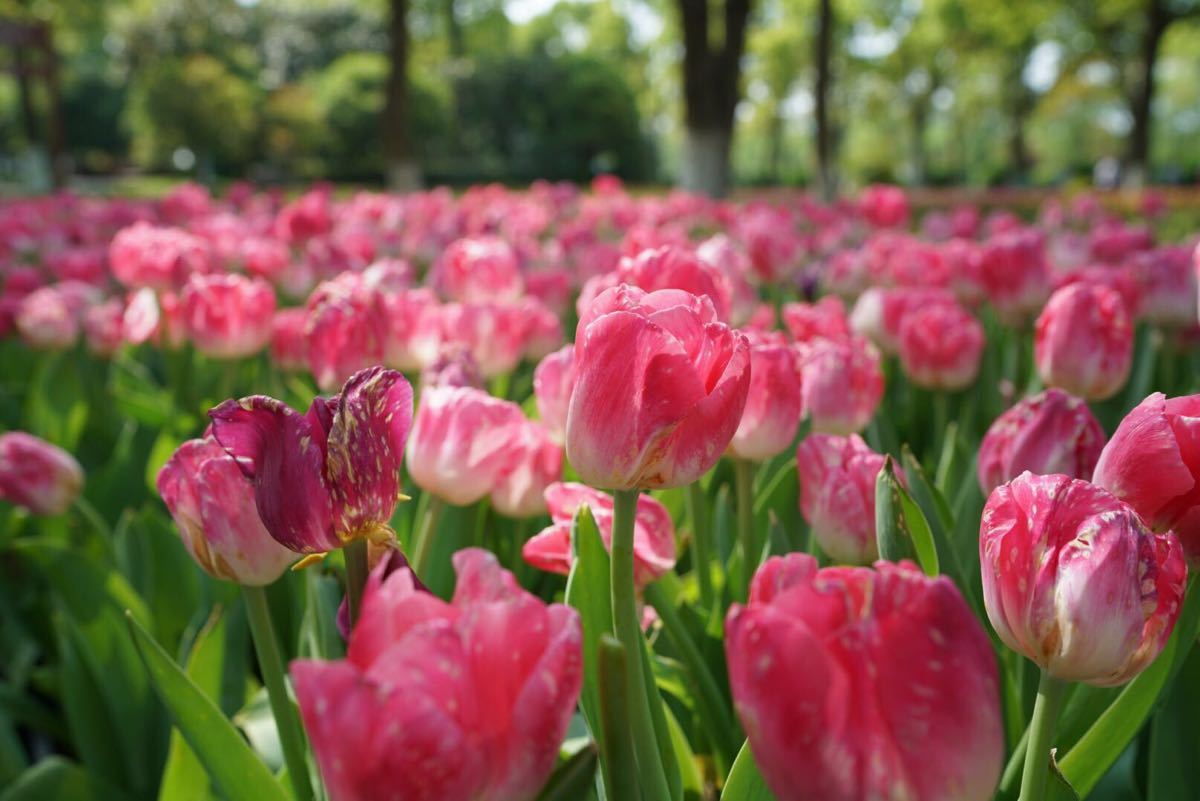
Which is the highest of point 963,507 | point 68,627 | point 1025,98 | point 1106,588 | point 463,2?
point 463,2

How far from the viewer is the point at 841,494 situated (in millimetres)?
1043

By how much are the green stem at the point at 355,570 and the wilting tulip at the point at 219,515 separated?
11 centimetres

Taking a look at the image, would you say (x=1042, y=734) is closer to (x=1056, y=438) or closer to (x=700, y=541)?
(x=1056, y=438)

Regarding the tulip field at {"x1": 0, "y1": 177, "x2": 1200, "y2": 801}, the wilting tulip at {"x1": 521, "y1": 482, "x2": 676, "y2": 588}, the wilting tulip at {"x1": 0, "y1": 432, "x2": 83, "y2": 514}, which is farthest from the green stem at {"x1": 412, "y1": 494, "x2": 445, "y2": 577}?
the wilting tulip at {"x1": 0, "y1": 432, "x2": 83, "y2": 514}

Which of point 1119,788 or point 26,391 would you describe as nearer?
point 1119,788

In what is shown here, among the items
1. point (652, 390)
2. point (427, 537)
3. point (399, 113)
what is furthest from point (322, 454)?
point (399, 113)

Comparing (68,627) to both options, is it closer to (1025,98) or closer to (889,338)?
(889,338)

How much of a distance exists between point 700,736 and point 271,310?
1289mm

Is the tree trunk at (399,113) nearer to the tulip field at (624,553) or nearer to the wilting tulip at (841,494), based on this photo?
the tulip field at (624,553)

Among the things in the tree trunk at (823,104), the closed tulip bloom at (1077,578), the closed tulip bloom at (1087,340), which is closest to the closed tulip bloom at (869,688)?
the closed tulip bloom at (1077,578)

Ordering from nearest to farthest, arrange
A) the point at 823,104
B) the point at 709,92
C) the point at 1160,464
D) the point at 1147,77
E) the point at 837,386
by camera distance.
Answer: the point at 1160,464 < the point at 837,386 < the point at 709,92 < the point at 823,104 < the point at 1147,77

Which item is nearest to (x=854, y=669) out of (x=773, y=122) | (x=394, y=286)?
(x=394, y=286)

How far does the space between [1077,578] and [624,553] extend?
11.6 inches

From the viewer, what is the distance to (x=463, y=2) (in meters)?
36.1
